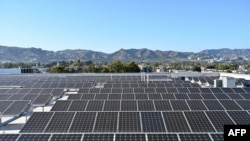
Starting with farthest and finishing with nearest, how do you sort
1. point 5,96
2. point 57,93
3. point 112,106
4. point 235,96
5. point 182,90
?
1. point 57,93
2. point 182,90
3. point 5,96
4. point 235,96
5. point 112,106

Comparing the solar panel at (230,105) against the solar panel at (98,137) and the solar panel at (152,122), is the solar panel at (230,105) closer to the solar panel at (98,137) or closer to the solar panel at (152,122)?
the solar panel at (152,122)

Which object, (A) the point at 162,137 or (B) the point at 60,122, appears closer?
(A) the point at 162,137

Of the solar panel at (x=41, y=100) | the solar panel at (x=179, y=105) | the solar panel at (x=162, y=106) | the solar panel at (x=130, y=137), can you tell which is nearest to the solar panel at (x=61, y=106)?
the solar panel at (x=41, y=100)

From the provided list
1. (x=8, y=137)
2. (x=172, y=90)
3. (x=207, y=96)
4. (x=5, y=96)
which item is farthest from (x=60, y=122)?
(x=172, y=90)

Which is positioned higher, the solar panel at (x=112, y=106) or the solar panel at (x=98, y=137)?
the solar panel at (x=112, y=106)

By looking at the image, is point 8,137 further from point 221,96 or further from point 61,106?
point 221,96

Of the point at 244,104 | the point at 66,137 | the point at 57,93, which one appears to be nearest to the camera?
the point at 66,137

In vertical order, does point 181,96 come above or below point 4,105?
above
